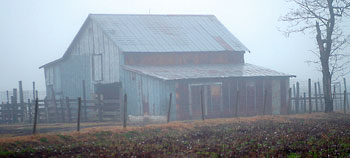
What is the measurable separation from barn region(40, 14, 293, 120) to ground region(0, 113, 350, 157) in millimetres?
10620

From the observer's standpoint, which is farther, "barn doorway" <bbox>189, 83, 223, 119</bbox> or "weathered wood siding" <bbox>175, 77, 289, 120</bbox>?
"barn doorway" <bbox>189, 83, 223, 119</bbox>

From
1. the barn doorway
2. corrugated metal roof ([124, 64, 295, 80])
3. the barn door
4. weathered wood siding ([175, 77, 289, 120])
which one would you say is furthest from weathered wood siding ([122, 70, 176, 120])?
the barn doorway

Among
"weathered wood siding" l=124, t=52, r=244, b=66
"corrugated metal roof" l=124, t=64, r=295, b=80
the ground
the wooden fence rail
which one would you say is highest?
"weathered wood siding" l=124, t=52, r=244, b=66

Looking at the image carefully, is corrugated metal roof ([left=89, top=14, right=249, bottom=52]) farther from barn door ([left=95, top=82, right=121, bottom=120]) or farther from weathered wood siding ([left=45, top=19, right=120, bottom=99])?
barn door ([left=95, top=82, right=121, bottom=120])

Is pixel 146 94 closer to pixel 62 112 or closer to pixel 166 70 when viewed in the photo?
pixel 166 70

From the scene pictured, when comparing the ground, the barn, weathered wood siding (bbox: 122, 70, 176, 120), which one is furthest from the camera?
the barn

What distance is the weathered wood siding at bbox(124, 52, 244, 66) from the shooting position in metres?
38.5

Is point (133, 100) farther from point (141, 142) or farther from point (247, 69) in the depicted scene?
point (141, 142)

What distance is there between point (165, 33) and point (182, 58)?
2.92m

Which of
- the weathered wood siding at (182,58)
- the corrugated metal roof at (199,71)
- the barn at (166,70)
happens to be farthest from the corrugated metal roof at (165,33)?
the corrugated metal roof at (199,71)

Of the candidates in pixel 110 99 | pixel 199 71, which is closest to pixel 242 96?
pixel 199 71

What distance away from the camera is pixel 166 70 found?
1457 inches

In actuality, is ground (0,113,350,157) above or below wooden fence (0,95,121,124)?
below

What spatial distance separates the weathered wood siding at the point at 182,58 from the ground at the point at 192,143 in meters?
14.7
